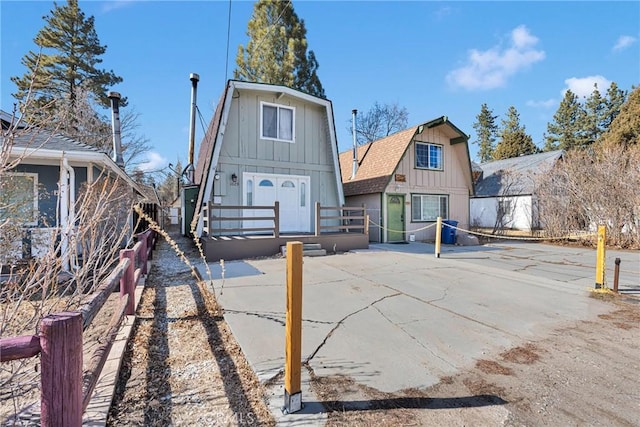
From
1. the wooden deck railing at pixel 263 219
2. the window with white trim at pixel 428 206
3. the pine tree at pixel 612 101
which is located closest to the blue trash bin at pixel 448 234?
the window with white trim at pixel 428 206

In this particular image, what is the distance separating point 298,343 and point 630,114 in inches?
1159

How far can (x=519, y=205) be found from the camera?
60.2 feet

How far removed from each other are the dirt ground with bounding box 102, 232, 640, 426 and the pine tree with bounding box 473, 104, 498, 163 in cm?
4734

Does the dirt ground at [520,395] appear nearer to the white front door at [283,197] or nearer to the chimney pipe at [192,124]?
the white front door at [283,197]

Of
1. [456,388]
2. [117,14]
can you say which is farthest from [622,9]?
[117,14]

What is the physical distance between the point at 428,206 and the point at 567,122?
106 feet

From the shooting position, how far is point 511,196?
Answer: 18.6 m

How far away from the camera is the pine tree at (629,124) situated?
20125 millimetres

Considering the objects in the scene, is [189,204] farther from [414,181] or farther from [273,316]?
[273,316]

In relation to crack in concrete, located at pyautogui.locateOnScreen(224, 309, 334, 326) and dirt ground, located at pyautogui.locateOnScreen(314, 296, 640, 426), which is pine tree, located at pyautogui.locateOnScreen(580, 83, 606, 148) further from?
crack in concrete, located at pyautogui.locateOnScreen(224, 309, 334, 326)

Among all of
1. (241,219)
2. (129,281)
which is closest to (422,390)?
(129,281)

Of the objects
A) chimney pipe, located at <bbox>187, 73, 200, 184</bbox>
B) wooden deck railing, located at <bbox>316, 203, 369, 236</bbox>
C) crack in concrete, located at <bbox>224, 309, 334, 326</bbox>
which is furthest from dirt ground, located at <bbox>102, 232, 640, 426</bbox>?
chimney pipe, located at <bbox>187, 73, 200, 184</bbox>

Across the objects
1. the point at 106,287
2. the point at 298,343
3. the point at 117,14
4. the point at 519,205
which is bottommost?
the point at 298,343

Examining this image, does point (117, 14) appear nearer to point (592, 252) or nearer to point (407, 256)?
point (407, 256)
